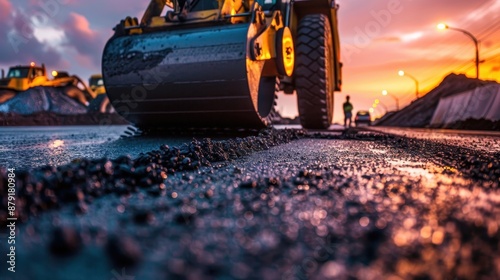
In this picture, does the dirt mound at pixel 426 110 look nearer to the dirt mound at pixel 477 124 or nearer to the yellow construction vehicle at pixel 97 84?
the dirt mound at pixel 477 124

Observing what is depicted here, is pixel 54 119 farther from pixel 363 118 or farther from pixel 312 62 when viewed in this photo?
pixel 363 118

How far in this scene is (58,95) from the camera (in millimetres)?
25406

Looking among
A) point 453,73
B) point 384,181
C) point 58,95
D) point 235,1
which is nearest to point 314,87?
point 235,1

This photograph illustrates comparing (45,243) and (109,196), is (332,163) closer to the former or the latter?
(109,196)

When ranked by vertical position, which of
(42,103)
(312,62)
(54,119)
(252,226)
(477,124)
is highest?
(42,103)

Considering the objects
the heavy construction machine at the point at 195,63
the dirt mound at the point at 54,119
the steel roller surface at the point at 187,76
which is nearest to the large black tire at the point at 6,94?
the dirt mound at the point at 54,119

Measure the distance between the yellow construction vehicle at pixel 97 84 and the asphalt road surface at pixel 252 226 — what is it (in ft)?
87.6

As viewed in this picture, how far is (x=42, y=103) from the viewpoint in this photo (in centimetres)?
2411

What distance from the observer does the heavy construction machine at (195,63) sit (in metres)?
4.41

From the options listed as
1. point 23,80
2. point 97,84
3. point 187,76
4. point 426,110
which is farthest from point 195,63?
point 97,84

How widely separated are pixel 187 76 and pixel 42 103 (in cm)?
2327

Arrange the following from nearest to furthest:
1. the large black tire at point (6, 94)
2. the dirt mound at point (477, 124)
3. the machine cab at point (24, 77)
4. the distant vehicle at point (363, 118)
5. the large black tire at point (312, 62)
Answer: the large black tire at point (312, 62)
the dirt mound at point (477, 124)
the machine cab at point (24, 77)
the large black tire at point (6, 94)
the distant vehicle at point (363, 118)

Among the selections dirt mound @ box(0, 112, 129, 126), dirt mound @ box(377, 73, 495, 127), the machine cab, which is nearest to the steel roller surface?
dirt mound @ box(0, 112, 129, 126)

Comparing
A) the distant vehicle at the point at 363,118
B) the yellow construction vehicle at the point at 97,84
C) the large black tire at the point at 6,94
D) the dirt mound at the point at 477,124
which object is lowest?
the dirt mound at the point at 477,124
